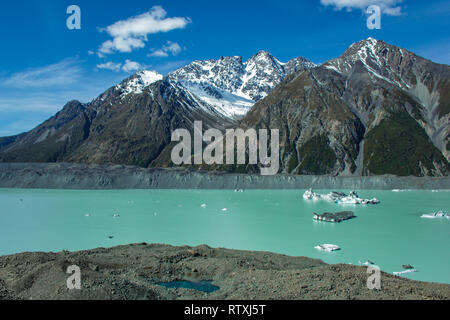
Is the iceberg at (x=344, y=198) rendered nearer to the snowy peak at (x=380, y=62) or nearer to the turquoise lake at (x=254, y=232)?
the turquoise lake at (x=254, y=232)

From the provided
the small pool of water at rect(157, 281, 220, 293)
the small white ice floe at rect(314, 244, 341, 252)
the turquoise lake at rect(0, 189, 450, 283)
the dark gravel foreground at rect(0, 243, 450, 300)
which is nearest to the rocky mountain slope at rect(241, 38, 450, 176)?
the turquoise lake at rect(0, 189, 450, 283)

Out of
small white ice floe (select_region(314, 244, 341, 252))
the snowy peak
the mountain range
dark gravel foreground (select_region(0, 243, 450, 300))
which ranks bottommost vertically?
small white ice floe (select_region(314, 244, 341, 252))

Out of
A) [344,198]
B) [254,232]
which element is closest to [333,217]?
[254,232]

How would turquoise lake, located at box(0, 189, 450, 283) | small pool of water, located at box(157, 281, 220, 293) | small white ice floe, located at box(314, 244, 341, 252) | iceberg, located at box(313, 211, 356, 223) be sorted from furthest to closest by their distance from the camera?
→ 1. iceberg, located at box(313, 211, 356, 223)
2. small white ice floe, located at box(314, 244, 341, 252)
3. turquoise lake, located at box(0, 189, 450, 283)
4. small pool of water, located at box(157, 281, 220, 293)

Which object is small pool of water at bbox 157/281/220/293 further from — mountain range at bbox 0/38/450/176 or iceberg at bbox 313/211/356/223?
mountain range at bbox 0/38/450/176

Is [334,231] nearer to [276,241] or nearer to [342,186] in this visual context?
[276,241]
